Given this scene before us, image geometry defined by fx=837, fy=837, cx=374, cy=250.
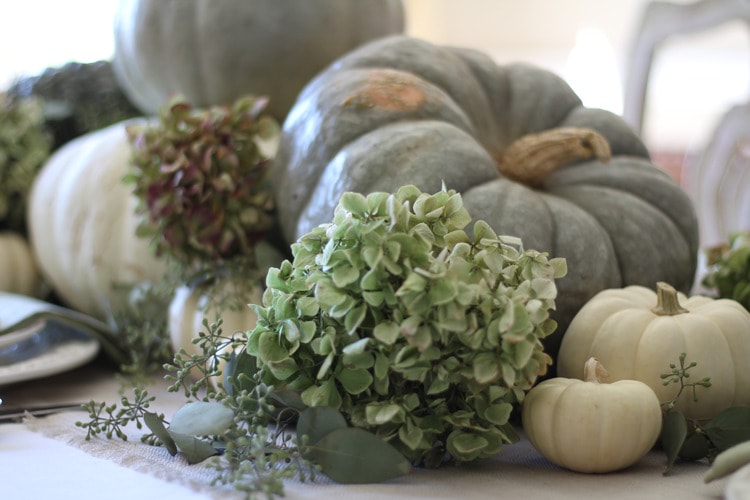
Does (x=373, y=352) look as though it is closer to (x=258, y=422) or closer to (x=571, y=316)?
(x=258, y=422)

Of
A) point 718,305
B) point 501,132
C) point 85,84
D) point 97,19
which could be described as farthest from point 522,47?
point 718,305

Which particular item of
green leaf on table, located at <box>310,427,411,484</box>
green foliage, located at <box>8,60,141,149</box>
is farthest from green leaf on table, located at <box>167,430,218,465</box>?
green foliage, located at <box>8,60,141,149</box>

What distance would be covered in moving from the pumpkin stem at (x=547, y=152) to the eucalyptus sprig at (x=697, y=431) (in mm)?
338

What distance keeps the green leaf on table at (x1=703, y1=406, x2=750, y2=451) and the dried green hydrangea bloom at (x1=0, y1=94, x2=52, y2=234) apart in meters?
1.27

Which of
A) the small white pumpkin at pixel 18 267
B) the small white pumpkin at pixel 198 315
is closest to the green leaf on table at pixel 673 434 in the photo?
the small white pumpkin at pixel 198 315

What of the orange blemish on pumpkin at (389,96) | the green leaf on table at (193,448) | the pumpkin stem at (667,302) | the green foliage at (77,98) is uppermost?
the orange blemish on pumpkin at (389,96)

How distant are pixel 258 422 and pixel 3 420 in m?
0.32

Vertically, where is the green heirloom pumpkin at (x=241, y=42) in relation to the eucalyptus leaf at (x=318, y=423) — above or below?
above

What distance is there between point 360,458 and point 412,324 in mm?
115

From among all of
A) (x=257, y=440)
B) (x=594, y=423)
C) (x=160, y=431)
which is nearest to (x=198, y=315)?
(x=160, y=431)

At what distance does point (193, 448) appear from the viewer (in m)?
0.70

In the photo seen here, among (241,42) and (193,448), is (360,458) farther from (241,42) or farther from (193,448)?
(241,42)

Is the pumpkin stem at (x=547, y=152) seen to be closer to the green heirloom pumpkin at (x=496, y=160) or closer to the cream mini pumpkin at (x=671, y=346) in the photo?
the green heirloom pumpkin at (x=496, y=160)

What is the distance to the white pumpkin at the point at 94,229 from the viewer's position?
1.30 m
